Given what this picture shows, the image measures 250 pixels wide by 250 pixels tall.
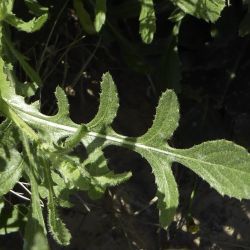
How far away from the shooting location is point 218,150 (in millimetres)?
1695

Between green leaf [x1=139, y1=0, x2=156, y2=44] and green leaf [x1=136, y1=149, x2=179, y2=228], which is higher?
green leaf [x1=139, y1=0, x2=156, y2=44]

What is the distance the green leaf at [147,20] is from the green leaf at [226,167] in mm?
352

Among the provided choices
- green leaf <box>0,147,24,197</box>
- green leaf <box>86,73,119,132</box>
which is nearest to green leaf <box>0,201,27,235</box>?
green leaf <box>0,147,24,197</box>

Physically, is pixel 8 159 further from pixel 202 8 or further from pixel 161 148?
pixel 202 8

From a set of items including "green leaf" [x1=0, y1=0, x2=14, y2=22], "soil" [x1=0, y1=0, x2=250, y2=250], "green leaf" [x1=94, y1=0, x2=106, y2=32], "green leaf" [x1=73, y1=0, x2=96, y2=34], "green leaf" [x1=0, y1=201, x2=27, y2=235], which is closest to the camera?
"green leaf" [x1=0, y1=0, x2=14, y2=22]

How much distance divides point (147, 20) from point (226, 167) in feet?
1.53

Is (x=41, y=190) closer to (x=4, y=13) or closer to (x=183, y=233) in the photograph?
(x=4, y=13)

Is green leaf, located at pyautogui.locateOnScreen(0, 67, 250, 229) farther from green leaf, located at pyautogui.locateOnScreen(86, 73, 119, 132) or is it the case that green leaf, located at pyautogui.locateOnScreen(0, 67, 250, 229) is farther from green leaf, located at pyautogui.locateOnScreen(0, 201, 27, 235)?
green leaf, located at pyautogui.locateOnScreen(0, 201, 27, 235)

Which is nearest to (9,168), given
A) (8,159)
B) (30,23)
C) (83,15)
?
(8,159)

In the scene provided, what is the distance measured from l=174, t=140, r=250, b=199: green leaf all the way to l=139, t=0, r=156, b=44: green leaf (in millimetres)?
352

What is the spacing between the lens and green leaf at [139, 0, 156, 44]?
5.92ft

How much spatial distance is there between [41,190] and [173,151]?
0.36m

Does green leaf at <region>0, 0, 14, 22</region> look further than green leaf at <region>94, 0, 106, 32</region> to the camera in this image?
No

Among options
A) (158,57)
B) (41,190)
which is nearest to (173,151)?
(41,190)
